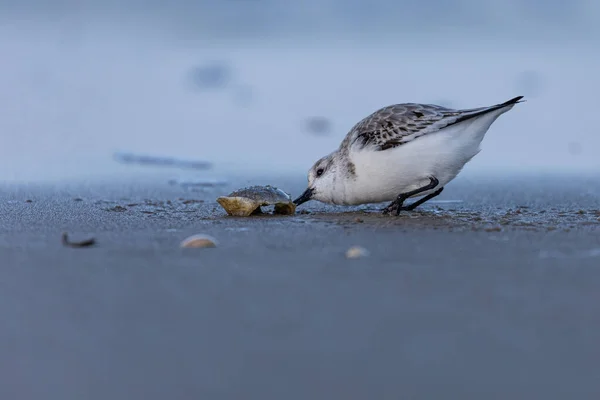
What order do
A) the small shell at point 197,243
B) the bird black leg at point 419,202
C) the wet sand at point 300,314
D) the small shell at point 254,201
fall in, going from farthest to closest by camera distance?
the bird black leg at point 419,202, the small shell at point 254,201, the small shell at point 197,243, the wet sand at point 300,314

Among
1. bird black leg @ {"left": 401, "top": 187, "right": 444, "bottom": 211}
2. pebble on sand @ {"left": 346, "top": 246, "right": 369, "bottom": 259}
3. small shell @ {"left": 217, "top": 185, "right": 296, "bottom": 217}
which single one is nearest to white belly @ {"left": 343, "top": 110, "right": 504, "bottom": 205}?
bird black leg @ {"left": 401, "top": 187, "right": 444, "bottom": 211}

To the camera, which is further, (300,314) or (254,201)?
(254,201)

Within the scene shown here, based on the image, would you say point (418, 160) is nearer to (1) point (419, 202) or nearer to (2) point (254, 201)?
(1) point (419, 202)

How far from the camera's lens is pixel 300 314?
2.37 metres

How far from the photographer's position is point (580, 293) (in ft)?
8.65

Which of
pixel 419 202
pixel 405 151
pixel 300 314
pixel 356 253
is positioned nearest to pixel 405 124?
pixel 405 151

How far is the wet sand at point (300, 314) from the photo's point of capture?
1.86 m

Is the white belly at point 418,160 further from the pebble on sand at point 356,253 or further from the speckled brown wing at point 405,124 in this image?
the pebble on sand at point 356,253

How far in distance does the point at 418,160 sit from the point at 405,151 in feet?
0.36

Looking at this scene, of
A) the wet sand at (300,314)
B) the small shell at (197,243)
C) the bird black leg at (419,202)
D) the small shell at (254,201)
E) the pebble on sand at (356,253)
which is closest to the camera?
the wet sand at (300,314)

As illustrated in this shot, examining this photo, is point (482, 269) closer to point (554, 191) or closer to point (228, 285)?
point (228, 285)

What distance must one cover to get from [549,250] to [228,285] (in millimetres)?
1586

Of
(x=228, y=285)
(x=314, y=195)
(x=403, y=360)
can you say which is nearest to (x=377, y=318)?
(x=403, y=360)

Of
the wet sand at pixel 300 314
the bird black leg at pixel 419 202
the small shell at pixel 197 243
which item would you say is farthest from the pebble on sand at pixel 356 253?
the bird black leg at pixel 419 202
